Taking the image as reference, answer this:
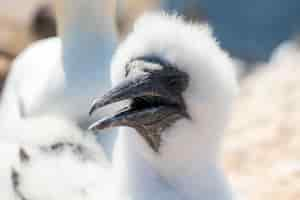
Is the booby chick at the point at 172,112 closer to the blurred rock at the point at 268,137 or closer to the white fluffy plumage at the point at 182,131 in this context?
the white fluffy plumage at the point at 182,131

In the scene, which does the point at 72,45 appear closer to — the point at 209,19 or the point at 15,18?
the point at 209,19

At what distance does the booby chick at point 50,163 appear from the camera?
2.73 meters

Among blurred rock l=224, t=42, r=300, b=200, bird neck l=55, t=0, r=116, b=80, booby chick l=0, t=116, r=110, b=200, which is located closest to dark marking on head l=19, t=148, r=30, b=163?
booby chick l=0, t=116, r=110, b=200

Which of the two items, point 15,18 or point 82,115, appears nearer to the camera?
point 82,115

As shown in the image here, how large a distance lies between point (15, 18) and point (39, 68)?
3376 millimetres

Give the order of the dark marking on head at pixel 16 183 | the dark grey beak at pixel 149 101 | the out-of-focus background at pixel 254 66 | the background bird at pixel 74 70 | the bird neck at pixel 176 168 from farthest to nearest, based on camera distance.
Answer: the out-of-focus background at pixel 254 66 < the background bird at pixel 74 70 < the dark marking on head at pixel 16 183 < the bird neck at pixel 176 168 < the dark grey beak at pixel 149 101

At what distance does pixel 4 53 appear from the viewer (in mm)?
5543

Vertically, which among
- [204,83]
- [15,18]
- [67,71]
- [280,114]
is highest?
[15,18]

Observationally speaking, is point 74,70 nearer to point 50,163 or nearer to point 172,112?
point 50,163

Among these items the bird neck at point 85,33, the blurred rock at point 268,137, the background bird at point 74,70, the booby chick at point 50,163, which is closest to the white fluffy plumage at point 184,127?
the booby chick at point 50,163

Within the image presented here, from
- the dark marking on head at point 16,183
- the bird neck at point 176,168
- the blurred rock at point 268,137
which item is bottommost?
the dark marking on head at point 16,183

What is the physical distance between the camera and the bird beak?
2.35 metres

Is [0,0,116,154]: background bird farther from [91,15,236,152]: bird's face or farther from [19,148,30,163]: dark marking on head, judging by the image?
[91,15,236,152]: bird's face

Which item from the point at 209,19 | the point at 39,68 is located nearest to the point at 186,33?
the point at 39,68
